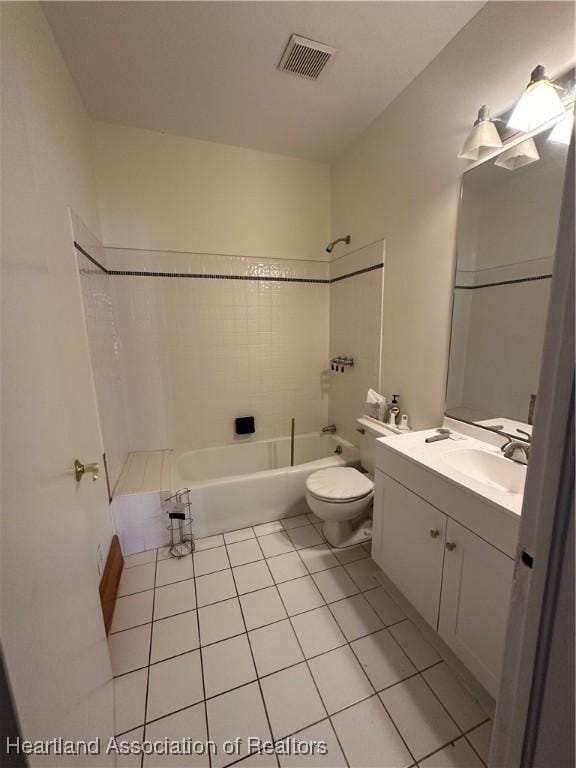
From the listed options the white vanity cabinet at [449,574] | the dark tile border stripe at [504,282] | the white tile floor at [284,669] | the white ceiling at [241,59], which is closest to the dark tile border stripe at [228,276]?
the dark tile border stripe at [504,282]

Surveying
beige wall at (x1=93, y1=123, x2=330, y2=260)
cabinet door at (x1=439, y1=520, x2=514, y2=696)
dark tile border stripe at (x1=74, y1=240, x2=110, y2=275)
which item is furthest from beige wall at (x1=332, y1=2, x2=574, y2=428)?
dark tile border stripe at (x1=74, y1=240, x2=110, y2=275)

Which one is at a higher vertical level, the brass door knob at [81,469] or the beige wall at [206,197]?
the beige wall at [206,197]

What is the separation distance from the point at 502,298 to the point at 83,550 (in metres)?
1.90

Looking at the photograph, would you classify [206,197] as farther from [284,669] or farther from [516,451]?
[284,669]

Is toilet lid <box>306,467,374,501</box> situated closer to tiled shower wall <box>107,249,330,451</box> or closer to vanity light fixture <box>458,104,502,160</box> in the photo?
tiled shower wall <box>107,249,330,451</box>

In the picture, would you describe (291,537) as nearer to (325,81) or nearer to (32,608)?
(32,608)

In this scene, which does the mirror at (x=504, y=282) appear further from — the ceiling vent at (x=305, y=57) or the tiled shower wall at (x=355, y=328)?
the ceiling vent at (x=305, y=57)

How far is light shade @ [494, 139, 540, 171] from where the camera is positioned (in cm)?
119

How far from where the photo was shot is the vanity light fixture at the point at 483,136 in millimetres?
1220

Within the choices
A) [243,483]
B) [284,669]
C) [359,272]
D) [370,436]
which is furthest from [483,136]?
[284,669]

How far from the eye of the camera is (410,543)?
136 cm

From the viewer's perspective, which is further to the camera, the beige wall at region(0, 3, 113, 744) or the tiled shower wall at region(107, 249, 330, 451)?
the tiled shower wall at region(107, 249, 330, 451)

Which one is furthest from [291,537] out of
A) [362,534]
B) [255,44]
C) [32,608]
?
[255,44]

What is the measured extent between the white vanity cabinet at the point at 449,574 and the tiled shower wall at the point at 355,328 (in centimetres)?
92
